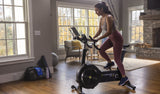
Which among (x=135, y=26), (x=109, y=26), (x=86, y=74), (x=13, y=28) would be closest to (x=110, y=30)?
(x=109, y=26)

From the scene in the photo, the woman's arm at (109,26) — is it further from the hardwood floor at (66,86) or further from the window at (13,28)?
the window at (13,28)

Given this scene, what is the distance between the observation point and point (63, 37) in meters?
8.12

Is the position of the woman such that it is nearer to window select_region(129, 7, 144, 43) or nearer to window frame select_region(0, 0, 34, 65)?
window frame select_region(0, 0, 34, 65)

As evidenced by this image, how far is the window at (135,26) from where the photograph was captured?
939cm

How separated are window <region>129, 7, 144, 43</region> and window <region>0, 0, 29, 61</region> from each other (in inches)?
255

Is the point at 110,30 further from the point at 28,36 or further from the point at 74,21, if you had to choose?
the point at 74,21

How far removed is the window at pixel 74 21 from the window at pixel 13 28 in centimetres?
344

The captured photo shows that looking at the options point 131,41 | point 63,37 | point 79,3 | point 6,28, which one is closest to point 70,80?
point 6,28

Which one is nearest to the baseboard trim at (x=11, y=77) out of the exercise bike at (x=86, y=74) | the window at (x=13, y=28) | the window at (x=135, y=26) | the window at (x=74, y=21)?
the window at (x=13, y=28)

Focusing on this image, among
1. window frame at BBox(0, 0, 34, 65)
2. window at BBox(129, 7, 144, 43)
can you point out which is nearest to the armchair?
window frame at BBox(0, 0, 34, 65)

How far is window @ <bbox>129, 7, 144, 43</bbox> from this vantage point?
370 inches

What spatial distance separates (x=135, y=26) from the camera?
376 inches

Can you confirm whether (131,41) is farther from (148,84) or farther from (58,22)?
(148,84)

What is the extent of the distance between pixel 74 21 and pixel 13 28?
426 cm
